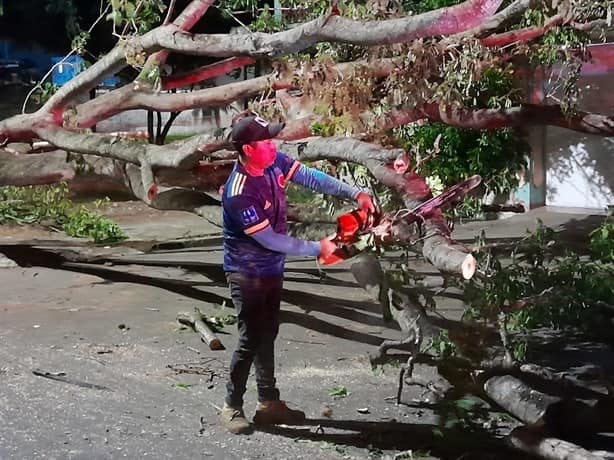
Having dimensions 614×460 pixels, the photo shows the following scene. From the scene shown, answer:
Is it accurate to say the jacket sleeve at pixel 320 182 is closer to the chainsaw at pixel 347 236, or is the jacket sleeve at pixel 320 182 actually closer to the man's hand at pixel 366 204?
the man's hand at pixel 366 204

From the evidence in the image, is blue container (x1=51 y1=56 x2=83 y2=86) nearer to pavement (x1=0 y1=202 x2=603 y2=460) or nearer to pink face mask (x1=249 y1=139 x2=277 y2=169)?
pavement (x1=0 y1=202 x2=603 y2=460)

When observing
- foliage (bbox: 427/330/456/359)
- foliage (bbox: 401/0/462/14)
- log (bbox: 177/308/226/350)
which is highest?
foliage (bbox: 401/0/462/14)

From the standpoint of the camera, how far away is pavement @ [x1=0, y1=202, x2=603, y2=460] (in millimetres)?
5324

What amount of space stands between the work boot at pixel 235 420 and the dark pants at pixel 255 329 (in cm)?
4

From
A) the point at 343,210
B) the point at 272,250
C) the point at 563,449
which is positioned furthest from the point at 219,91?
the point at 563,449

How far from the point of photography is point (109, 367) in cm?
705

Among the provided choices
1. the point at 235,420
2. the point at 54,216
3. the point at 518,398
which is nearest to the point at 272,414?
the point at 235,420

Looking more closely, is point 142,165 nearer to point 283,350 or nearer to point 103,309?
point 103,309

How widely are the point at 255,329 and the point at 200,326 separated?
2.65 m

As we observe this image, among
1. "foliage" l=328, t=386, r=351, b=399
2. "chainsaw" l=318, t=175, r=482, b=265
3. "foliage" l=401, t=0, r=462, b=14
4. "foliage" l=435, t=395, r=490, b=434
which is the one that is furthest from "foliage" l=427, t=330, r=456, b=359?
"foliage" l=401, t=0, r=462, b=14

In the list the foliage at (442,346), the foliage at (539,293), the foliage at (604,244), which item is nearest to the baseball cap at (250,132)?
the foliage at (442,346)

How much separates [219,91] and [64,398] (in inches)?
188

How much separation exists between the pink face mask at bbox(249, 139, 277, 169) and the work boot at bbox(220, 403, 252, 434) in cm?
153

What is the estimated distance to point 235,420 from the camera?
5.49m
